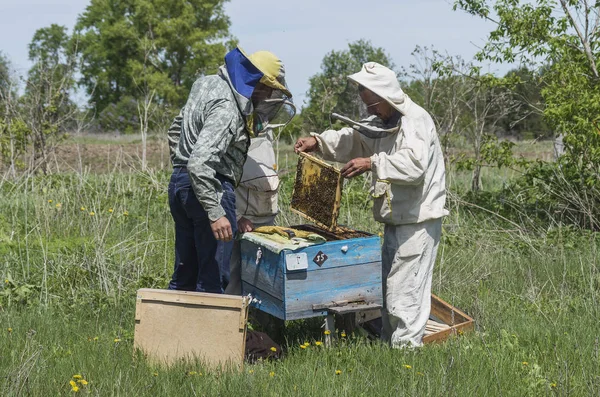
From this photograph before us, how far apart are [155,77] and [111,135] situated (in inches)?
150

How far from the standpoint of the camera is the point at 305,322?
18.7 feet

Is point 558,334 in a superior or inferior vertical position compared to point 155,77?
inferior

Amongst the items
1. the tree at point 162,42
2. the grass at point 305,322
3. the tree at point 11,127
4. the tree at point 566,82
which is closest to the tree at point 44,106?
the tree at point 11,127

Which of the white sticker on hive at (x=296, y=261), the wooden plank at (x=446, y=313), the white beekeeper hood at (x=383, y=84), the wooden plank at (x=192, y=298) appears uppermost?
the white beekeeper hood at (x=383, y=84)

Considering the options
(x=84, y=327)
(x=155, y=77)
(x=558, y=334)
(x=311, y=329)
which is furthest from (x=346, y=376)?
(x=155, y=77)

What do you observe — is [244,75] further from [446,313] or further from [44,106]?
[44,106]

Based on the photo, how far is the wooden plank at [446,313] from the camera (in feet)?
18.7

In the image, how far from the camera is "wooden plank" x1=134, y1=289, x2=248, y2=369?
4.48m

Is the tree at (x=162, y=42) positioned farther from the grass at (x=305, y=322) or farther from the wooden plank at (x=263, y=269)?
the wooden plank at (x=263, y=269)

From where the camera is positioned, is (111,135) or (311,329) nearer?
(311,329)

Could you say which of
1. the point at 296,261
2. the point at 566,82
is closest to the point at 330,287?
the point at 296,261

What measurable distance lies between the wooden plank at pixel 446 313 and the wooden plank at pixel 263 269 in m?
1.60

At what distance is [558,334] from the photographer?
5215mm

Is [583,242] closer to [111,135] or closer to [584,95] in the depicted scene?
[584,95]
